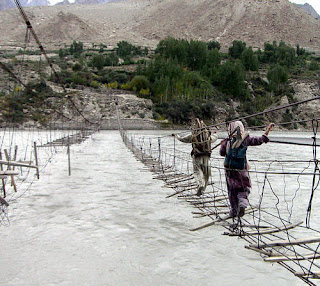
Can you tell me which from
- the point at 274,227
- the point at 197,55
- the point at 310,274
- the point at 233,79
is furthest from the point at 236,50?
the point at 310,274

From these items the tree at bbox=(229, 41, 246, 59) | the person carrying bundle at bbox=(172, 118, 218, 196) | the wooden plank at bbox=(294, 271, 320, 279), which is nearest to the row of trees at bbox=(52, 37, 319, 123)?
the tree at bbox=(229, 41, 246, 59)

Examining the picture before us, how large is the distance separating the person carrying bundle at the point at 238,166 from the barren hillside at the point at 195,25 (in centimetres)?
14065

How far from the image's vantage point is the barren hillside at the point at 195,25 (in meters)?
150

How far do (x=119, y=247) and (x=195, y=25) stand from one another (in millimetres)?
169010

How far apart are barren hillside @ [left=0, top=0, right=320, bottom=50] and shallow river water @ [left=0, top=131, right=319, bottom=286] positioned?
5494 inches

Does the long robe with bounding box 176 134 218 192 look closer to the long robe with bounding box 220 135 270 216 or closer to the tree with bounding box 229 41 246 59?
the long robe with bounding box 220 135 270 216

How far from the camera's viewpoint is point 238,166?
5621 millimetres

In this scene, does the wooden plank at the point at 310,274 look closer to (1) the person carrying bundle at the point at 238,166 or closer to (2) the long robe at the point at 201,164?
(1) the person carrying bundle at the point at 238,166

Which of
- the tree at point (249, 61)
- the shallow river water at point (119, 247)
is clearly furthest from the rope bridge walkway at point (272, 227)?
the tree at point (249, 61)

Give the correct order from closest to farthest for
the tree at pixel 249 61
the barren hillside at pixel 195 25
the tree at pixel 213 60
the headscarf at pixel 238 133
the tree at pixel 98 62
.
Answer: the headscarf at pixel 238 133
the tree at pixel 213 60
the tree at pixel 98 62
the tree at pixel 249 61
the barren hillside at pixel 195 25

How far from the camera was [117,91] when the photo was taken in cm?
6938

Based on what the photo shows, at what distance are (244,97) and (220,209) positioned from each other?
236 feet

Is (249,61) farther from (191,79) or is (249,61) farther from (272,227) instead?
(272,227)

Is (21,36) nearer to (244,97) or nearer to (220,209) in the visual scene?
(244,97)
